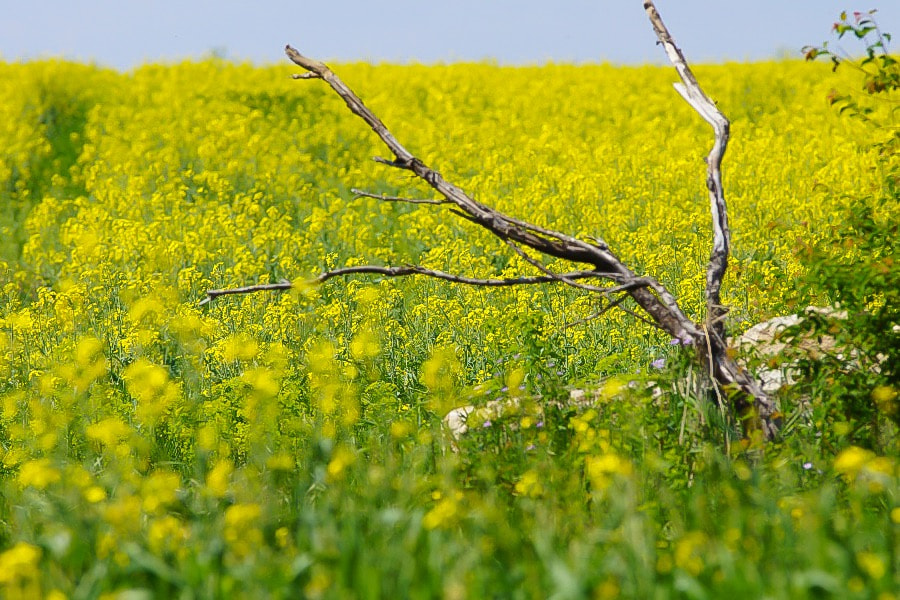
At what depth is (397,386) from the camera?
6656 mm

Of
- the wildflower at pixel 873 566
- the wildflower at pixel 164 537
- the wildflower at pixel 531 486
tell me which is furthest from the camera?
the wildflower at pixel 531 486

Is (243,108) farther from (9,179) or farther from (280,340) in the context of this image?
(280,340)

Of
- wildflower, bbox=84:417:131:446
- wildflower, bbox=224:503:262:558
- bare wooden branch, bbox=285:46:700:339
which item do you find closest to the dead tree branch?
bare wooden branch, bbox=285:46:700:339

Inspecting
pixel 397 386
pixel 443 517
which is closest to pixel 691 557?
pixel 443 517

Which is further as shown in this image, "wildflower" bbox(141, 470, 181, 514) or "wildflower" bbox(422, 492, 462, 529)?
"wildflower" bbox(141, 470, 181, 514)

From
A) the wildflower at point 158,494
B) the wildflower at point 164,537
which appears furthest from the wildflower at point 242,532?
the wildflower at point 158,494

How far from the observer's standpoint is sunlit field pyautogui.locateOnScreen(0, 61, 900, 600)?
3088 mm

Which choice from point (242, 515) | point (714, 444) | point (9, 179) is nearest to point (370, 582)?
point (242, 515)

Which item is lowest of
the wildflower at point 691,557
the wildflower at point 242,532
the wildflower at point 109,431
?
the wildflower at point 109,431

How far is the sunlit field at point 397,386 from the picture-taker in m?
3.09

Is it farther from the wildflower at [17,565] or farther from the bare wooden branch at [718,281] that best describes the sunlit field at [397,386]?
the bare wooden branch at [718,281]

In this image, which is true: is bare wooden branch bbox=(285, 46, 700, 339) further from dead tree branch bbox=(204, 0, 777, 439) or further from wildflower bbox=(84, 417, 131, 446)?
wildflower bbox=(84, 417, 131, 446)

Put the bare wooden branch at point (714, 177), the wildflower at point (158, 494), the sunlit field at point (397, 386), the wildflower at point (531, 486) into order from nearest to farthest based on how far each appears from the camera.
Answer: the sunlit field at point (397, 386) → the wildflower at point (158, 494) → the wildflower at point (531, 486) → the bare wooden branch at point (714, 177)

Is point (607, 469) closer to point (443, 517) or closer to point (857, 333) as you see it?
point (443, 517)
